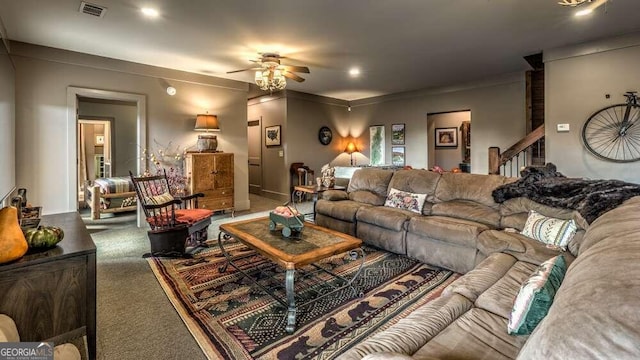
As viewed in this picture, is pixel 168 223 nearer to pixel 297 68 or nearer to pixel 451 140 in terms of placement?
pixel 297 68

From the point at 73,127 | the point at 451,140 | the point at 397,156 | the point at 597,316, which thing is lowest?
the point at 597,316

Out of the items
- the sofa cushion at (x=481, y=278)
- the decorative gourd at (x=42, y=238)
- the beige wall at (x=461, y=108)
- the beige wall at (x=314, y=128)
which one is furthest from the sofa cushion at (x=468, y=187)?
the beige wall at (x=314, y=128)

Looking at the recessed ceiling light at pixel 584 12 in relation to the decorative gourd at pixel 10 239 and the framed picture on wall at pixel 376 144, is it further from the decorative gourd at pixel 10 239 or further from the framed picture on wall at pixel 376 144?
the framed picture on wall at pixel 376 144

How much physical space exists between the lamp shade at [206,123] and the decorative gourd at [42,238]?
3.96 m

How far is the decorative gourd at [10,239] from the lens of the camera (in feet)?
4.63

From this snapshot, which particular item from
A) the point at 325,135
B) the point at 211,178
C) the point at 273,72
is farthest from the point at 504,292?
the point at 325,135

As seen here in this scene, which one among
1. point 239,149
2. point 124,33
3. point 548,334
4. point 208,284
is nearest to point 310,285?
point 208,284

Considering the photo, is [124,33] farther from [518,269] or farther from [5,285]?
[518,269]

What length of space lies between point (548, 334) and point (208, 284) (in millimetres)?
2632

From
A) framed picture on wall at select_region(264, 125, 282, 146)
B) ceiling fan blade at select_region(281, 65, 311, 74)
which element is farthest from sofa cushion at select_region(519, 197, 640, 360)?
framed picture on wall at select_region(264, 125, 282, 146)

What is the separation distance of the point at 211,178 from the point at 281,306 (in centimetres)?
347

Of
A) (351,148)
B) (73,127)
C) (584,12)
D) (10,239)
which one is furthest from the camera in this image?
(351,148)

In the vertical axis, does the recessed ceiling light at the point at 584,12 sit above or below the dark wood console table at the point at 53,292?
above

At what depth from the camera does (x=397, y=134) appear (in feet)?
26.1
